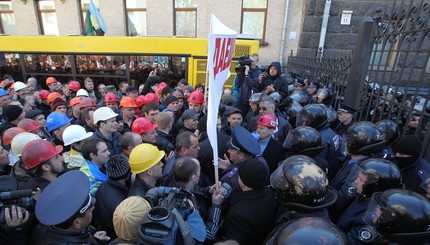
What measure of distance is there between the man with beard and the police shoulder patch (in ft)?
8.51

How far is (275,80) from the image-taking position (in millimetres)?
6246

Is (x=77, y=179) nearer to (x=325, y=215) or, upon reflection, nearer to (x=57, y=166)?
(x=57, y=166)

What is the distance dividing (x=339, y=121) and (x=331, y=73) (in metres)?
1.95

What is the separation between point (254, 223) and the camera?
197 cm

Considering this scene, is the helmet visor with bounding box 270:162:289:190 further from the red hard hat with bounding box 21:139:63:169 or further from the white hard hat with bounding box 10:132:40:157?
the white hard hat with bounding box 10:132:40:157

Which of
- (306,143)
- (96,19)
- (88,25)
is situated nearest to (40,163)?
(306,143)

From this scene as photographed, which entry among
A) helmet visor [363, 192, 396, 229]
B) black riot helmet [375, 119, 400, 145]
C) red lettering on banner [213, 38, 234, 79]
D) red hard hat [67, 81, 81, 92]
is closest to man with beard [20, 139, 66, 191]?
red lettering on banner [213, 38, 234, 79]

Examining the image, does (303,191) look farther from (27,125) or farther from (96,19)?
(96,19)

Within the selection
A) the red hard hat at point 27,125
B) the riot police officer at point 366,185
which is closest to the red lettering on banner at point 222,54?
the riot police officer at point 366,185

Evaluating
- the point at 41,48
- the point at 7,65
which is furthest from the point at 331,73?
the point at 7,65

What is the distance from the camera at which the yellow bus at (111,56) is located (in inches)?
271

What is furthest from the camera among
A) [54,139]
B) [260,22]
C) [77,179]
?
[260,22]

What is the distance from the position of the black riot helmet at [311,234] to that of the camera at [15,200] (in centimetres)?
179

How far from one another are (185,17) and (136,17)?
2380 millimetres
